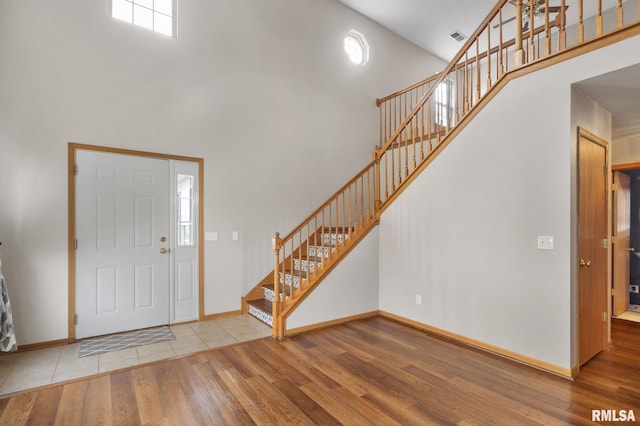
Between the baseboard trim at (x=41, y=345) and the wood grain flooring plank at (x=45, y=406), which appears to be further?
the baseboard trim at (x=41, y=345)

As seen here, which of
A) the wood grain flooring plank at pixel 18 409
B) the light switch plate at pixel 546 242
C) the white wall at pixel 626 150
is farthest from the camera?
the white wall at pixel 626 150

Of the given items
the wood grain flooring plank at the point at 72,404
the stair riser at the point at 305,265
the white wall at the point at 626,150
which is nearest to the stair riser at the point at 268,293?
the stair riser at the point at 305,265

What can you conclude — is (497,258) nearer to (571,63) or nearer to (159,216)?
(571,63)

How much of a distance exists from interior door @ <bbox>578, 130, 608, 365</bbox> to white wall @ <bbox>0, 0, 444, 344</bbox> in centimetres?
357

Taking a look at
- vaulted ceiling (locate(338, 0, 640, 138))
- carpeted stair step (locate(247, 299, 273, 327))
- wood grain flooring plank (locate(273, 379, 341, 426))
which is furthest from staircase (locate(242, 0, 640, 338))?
wood grain flooring plank (locate(273, 379, 341, 426))

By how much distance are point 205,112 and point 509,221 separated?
13.0ft

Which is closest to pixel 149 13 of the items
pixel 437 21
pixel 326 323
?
pixel 326 323

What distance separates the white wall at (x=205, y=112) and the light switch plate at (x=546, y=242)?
3344 mm

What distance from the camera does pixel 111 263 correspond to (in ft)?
12.7

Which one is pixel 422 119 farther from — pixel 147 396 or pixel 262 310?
pixel 147 396

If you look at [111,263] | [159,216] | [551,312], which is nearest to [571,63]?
[551,312]

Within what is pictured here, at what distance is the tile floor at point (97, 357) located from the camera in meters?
2.85

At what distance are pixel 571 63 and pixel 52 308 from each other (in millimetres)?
5692

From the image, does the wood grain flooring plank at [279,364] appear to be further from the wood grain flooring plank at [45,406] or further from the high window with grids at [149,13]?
the high window with grids at [149,13]
